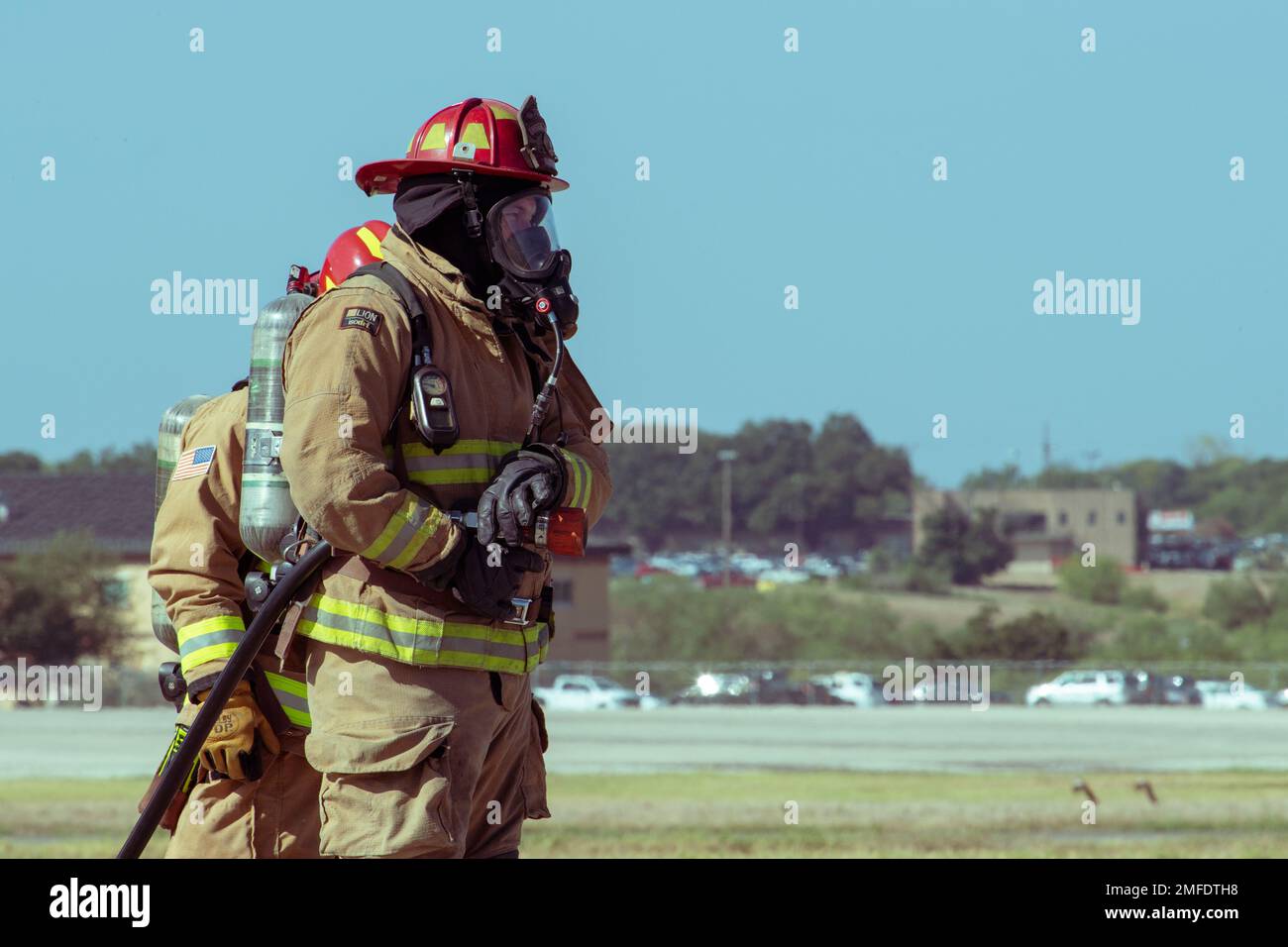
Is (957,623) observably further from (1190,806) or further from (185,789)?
(185,789)

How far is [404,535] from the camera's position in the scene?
366 centimetres

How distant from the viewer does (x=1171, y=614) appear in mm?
75000

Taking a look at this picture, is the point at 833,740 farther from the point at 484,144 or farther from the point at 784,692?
the point at 484,144

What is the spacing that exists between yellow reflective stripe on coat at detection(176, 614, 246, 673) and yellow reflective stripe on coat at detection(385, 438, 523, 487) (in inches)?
32.2

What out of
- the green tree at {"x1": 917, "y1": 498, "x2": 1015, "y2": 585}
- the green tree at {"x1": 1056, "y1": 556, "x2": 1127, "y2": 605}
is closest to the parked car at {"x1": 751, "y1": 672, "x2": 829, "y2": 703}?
the green tree at {"x1": 1056, "y1": 556, "x2": 1127, "y2": 605}

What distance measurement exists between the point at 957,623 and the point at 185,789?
68579 millimetres

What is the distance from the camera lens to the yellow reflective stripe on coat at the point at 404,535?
3.66 m

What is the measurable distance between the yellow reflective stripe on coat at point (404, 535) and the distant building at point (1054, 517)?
299ft

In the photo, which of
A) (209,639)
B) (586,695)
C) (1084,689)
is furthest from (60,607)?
(209,639)

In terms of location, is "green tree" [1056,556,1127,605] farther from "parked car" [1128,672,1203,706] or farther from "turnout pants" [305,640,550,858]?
"turnout pants" [305,640,550,858]

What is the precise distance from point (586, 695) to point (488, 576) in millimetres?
38290

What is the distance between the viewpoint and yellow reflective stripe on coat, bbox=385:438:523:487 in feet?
12.6

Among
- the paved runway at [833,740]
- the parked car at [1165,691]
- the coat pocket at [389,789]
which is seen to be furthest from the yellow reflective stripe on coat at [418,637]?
the parked car at [1165,691]

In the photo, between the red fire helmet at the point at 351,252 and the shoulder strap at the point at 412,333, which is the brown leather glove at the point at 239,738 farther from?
the red fire helmet at the point at 351,252
